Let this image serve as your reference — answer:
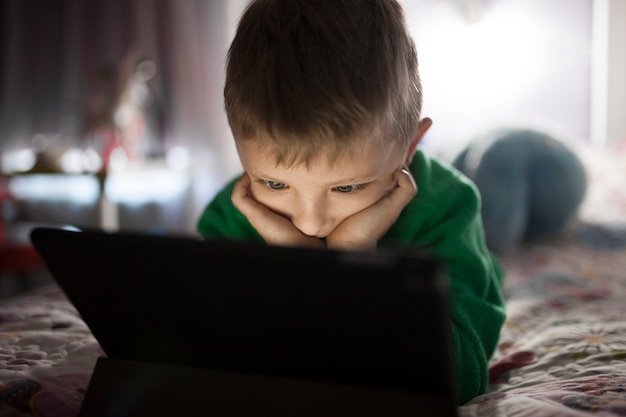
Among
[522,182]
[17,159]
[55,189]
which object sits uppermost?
[522,182]

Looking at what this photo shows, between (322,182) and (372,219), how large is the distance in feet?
0.45

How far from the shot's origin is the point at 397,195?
0.82 meters

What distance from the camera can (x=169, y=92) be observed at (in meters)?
3.27

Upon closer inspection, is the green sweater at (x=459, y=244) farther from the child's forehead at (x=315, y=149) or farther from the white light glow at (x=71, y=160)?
the white light glow at (x=71, y=160)

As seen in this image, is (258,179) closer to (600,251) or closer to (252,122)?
(252,122)

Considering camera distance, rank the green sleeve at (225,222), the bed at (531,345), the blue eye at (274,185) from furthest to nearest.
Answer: the green sleeve at (225,222), the blue eye at (274,185), the bed at (531,345)

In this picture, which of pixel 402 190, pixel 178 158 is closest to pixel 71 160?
pixel 178 158

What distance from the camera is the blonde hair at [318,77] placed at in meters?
0.65

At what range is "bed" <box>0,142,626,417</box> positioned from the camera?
2.12 feet

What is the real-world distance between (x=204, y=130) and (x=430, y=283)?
293 centimetres

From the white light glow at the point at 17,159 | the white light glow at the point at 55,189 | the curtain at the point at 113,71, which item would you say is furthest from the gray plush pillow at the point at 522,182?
the white light glow at the point at 17,159

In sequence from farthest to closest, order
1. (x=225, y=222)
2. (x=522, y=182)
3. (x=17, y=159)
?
(x=17, y=159)
(x=522, y=182)
(x=225, y=222)

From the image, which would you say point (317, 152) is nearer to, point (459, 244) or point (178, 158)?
point (459, 244)

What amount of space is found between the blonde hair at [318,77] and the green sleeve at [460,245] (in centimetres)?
21
